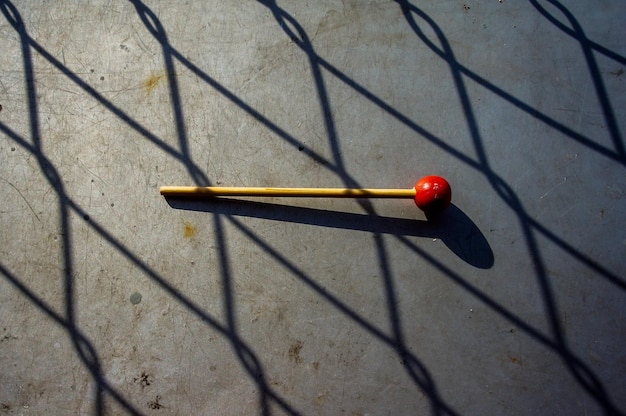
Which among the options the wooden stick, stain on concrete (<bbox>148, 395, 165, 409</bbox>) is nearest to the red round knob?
the wooden stick

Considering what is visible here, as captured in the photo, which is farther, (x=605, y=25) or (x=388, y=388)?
(x=605, y=25)

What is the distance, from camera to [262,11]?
2277 millimetres

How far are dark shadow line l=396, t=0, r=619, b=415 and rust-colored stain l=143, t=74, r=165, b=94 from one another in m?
1.13

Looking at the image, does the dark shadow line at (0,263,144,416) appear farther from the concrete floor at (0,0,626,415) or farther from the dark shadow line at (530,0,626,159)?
the dark shadow line at (530,0,626,159)

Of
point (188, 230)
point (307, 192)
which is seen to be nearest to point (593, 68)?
point (307, 192)

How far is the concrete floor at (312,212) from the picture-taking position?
6.69 feet

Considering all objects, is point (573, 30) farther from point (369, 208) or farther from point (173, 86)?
point (173, 86)

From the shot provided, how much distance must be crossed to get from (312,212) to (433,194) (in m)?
0.50

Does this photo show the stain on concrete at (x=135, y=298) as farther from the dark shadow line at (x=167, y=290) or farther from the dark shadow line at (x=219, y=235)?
the dark shadow line at (x=219, y=235)

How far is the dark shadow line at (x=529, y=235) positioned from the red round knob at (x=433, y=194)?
10.4 inches

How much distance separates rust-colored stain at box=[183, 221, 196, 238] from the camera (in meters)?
2.13

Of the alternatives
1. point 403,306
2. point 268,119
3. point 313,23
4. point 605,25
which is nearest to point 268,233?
point 268,119

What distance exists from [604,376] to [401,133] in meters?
1.27

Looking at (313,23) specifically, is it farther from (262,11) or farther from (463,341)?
(463,341)
